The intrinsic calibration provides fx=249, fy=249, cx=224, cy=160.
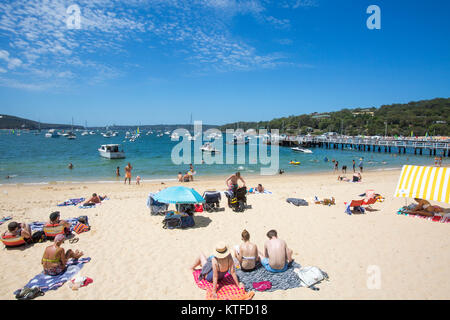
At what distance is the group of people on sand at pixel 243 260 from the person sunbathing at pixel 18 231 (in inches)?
190

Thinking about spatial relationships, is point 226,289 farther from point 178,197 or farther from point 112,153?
point 112,153

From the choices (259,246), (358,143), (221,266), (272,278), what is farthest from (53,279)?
(358,143)

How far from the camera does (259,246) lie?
6.96m

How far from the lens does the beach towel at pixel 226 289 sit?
4.58 m

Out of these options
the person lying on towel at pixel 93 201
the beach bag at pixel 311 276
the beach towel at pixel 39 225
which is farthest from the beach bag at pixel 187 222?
the person lying on towel at pixel 93 201

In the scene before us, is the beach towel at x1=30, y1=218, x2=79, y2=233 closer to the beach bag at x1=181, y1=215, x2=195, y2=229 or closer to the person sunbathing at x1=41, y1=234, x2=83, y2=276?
the person sunbathing at x1=41, y1=234, x2=83, y2=276

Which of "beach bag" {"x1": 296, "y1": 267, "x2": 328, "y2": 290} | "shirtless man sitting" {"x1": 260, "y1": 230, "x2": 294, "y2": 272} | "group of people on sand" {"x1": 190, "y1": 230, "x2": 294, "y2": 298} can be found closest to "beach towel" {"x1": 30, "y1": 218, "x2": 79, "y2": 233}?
"group of people on sand" {"x1": 190, "y1": 230, "x2": 294, "y2": 298}

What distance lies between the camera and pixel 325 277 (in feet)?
17.0

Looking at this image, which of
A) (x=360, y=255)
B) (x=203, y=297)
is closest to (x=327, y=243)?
(x=360, y=255)

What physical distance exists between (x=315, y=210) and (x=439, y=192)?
4235mm

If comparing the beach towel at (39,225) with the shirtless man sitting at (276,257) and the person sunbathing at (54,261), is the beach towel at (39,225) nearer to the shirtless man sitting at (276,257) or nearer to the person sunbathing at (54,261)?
the person sunbathing at (54,261)

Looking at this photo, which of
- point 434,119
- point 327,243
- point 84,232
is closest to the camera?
point 327,243

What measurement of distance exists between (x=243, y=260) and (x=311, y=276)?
4.63ft
